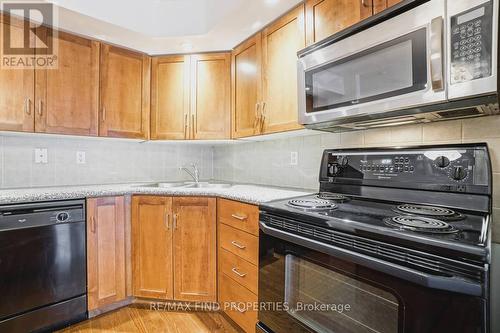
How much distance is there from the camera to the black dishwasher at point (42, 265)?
154 centimetres

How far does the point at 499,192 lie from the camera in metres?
1.11

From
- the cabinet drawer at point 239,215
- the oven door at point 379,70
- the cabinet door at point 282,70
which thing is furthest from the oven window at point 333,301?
the cabinet door at point 282,70

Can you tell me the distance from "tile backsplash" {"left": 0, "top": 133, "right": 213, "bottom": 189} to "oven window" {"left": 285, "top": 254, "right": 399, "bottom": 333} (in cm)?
190

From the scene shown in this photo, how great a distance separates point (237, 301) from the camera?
1685mm

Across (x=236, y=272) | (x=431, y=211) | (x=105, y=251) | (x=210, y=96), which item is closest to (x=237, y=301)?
(x=236, y=272)

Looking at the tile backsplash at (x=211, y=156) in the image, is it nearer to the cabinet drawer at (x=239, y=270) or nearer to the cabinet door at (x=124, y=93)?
the cabinet door at (x=124, y=93)

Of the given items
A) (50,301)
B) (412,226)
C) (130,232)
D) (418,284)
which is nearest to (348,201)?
(412,226)

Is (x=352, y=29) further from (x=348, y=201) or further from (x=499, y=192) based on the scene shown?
(x=499, y=192)

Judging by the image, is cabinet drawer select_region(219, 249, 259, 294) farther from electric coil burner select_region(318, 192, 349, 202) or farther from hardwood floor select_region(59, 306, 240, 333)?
electric coil burner select_region(318, 192, 349, 202)

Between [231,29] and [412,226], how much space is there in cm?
173

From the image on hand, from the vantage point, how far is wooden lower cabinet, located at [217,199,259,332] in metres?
1.55

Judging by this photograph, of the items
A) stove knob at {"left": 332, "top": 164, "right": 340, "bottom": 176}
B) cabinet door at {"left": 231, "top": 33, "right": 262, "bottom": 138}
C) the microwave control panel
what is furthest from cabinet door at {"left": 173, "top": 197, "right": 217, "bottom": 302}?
the microwave control panel

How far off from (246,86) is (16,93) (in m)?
1.60

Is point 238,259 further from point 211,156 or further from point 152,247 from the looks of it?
point 211,156
